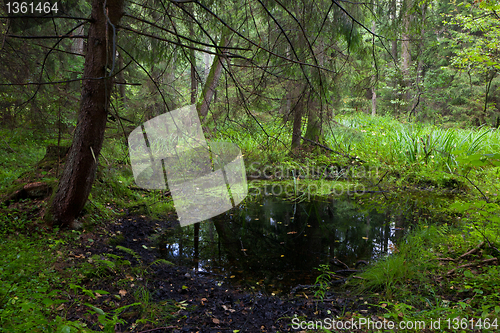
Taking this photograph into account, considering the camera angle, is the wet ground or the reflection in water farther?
the reflection in water

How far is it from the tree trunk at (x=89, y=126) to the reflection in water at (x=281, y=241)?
1263 mm

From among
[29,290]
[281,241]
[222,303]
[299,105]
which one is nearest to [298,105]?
[299,105]

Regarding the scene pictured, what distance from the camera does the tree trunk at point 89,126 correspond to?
9.25ft

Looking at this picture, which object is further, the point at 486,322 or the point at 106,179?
the point at 106,179

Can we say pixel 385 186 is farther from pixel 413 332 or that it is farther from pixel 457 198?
pixel 413 332

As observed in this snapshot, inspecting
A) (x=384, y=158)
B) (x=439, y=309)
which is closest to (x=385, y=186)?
(x=384, y=158)

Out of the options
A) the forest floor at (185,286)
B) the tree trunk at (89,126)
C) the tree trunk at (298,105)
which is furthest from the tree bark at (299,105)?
the tree trunk at (89,126)

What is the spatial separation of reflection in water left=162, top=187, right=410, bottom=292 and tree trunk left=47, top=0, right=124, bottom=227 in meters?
1.26

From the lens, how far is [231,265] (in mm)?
3467

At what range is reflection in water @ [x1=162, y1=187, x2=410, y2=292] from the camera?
333cm

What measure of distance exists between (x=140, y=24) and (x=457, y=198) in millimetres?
6088

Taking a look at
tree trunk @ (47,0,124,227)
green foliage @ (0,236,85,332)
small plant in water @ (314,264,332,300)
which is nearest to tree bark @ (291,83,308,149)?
small plant in water @ (314,264,332,300)

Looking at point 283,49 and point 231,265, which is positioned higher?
point 283,49

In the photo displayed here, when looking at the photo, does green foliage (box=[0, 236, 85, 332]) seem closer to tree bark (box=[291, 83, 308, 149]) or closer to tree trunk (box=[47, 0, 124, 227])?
tree trunk (box=[47, 0, 124, 227])
